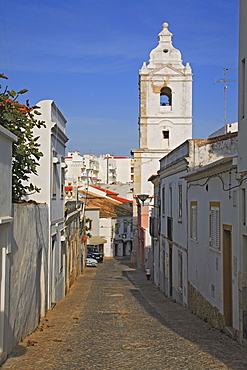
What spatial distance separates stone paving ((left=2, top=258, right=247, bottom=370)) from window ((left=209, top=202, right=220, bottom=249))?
2.04 metres

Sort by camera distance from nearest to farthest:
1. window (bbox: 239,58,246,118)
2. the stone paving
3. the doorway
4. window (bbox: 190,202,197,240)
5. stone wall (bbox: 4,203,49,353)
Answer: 1. the stone paving
2. stone wall (bbox: 4,203,49,353)
3. window (bbox: 239,58,246,118)
4. the doorway
5. window (bbox: 190,202,197,240)

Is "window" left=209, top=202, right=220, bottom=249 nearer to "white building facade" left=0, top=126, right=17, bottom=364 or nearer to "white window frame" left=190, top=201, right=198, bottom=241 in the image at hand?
"white window frame" left=190, top=201, right=198, bottom=241

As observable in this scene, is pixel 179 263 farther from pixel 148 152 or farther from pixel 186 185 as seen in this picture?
pixel 148 152

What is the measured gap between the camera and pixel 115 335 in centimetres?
1036

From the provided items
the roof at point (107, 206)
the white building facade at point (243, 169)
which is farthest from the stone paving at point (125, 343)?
the roof at point (107, 206)

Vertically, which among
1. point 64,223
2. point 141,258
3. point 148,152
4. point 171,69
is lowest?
point 141,258

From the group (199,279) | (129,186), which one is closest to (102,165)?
(129,186)

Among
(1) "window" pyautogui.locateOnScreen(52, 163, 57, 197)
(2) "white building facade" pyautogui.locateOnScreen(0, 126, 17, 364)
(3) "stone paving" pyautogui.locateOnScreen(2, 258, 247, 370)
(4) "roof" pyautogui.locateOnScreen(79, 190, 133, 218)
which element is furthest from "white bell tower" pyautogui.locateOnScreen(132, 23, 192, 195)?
(2) "white building facade" pyautogui.locateOnScreen(0, 126, 17, 364)

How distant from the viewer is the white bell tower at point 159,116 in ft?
141

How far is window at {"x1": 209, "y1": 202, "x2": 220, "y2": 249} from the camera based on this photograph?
39.9 ft

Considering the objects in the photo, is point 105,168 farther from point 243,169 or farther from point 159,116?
point 243,169

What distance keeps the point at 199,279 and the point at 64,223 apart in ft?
23.3

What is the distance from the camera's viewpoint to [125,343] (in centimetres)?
942

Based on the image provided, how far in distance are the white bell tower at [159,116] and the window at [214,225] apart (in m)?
29.8
